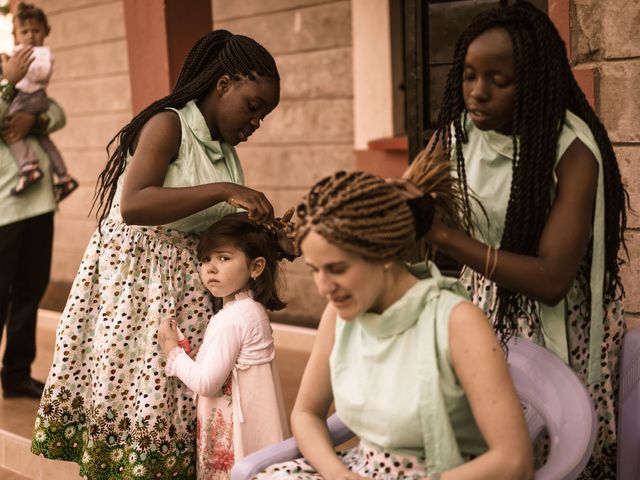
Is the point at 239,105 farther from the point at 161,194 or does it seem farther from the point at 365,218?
the point at 365,218

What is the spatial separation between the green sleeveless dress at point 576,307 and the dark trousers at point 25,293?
10.2ft

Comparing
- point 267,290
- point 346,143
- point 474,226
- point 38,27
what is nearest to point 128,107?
point 346,143

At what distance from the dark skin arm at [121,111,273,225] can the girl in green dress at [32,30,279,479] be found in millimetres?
10

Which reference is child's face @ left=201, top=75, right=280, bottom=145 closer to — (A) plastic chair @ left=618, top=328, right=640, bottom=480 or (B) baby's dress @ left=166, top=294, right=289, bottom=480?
(B) baby's dress @ left=166, top=294, right=289, bottom=480

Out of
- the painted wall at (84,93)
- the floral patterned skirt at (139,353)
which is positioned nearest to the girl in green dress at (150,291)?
the floral patterned skirt at (139,353)

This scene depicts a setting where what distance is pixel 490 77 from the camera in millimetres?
2068

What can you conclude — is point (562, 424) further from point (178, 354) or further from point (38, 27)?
point (38, 27)

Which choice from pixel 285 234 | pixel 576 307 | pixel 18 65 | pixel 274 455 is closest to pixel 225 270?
pixel 285 234

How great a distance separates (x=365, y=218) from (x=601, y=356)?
0.82 meters

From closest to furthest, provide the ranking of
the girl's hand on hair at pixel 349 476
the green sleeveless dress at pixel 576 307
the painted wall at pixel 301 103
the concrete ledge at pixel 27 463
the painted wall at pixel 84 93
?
the girl's hand on hair at pixel 349 476 < the green sleeveless dress at pixel 576 307 < the concrete ledge at pixel 27 463 < the painted wall at pixel 301 103 < the painted wall at pixel 84 93

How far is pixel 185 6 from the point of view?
4.80 m

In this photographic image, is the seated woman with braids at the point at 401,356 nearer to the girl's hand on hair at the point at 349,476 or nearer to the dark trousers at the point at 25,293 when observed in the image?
the girl's hand on hair at the point at 349,476

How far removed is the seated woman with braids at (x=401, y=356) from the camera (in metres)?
1.81

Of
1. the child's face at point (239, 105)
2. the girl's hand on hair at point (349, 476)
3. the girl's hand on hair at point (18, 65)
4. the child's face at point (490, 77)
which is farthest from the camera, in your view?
the girl's hand on hair at point (18, 65)
